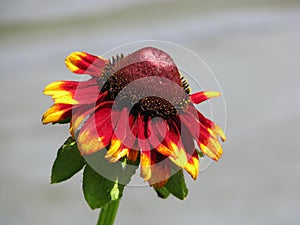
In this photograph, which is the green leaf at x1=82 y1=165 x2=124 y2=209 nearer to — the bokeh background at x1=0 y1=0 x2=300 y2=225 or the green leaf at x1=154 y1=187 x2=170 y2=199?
the green leaf at x1=154 y1=187 x2=170 y2=199

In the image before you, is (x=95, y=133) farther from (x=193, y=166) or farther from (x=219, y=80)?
(x=219, y=80)

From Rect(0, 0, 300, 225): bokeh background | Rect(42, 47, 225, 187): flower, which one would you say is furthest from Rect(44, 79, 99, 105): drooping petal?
Rect(0, 0, 300, 225): bokeh background

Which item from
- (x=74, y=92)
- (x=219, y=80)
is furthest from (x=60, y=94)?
(x=219, y=80)

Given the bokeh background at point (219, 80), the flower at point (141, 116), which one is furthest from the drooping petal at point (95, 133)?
the bokeh background at point (219, 80)

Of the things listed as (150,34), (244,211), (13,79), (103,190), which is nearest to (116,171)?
(103,190)

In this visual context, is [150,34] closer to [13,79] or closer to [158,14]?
[158,14]
